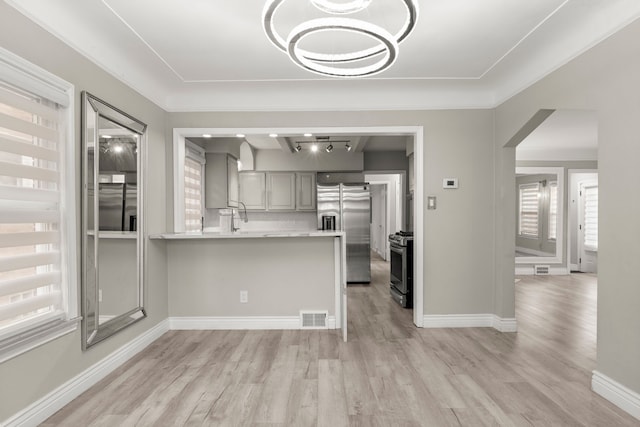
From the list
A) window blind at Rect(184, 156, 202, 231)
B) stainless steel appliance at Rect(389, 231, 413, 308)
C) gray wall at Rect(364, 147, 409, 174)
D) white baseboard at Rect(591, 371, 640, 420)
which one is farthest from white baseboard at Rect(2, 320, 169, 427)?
gray wall at Rect(364, 147, 409, 174)

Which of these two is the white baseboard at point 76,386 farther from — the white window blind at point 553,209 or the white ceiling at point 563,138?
the white window blind at point 553,209

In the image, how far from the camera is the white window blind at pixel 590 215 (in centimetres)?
706

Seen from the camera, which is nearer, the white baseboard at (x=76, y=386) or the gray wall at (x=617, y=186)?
the white baseboard at (x=76, y=386)

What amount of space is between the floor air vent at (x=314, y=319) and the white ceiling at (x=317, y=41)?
2.18m

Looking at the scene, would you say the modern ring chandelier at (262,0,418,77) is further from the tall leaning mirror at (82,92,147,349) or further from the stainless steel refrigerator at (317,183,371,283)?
the stainless steel refrigerator at (317,183,371,283)

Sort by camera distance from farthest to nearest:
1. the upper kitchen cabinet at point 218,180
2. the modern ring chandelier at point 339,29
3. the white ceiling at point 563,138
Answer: the upper kitchen cabinet at point 218,180 → the white ceiling at point 563,138 → the modern ring chandelier at point 339,29

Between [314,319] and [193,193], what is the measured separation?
2463 mm

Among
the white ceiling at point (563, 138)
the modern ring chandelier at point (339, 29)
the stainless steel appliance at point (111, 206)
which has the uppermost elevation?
the white ceiling at point (563, 138)

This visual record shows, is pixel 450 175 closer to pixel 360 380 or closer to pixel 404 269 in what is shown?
pixel 404 269

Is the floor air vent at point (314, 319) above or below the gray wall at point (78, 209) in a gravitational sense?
below

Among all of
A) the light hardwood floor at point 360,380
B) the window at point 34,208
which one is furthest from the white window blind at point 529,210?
the window at point 34,208

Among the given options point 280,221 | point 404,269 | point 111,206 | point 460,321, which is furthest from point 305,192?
point 111,206

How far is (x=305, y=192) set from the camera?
6562 mm

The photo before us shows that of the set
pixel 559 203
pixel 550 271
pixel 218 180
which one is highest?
pixel 218 180
